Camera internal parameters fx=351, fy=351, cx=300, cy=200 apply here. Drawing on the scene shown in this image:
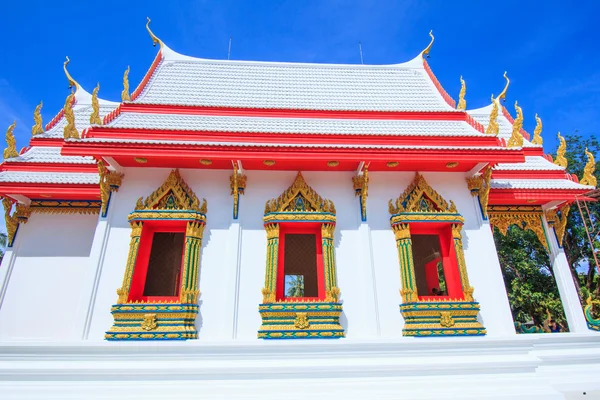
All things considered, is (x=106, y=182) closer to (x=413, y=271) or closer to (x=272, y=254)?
(x=272, y=254)

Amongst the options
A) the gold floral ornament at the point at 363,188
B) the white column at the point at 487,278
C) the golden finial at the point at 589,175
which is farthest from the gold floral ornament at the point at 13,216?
the golden finial at the point at 589,175

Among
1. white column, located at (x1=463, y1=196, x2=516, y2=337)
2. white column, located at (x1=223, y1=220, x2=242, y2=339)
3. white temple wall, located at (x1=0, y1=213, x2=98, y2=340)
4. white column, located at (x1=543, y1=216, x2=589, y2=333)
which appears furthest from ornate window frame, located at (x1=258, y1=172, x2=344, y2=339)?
white column, located at (x1=543, y1=216, x2=589, y2=333)

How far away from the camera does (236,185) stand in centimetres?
568

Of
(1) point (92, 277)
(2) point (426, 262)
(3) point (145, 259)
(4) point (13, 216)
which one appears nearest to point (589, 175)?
(2) point (426, 262)

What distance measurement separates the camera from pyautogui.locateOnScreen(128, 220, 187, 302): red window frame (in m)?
5.20

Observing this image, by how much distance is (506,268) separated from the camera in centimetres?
1814

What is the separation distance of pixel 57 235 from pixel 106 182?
200 centimetres

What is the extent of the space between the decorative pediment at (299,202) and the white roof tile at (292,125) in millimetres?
1055

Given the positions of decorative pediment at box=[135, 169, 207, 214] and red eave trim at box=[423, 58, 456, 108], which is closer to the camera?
decorative pediment at box=[135, 169, 207, 214]

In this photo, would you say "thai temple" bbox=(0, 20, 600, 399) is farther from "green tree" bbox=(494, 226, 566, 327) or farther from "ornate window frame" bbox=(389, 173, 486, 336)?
"green tree" bbox=(494, 226, 566, 327)

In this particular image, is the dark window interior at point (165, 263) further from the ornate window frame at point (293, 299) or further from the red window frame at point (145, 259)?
the ornate window frame at point (293, 299)

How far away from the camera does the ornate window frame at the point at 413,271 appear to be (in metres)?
5.17

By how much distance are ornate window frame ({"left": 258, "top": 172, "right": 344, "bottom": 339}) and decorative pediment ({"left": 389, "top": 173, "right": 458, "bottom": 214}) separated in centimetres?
112

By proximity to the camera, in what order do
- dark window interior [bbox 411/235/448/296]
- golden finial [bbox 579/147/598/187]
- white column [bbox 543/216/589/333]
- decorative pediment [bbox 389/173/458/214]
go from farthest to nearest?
dark window interior [bbox 411/235/448/296] < golden finial [bbox 579/147/598/187] < white column [bbox 543/216/589/333] < decorative pediment [bbox 389/173/458/214]
